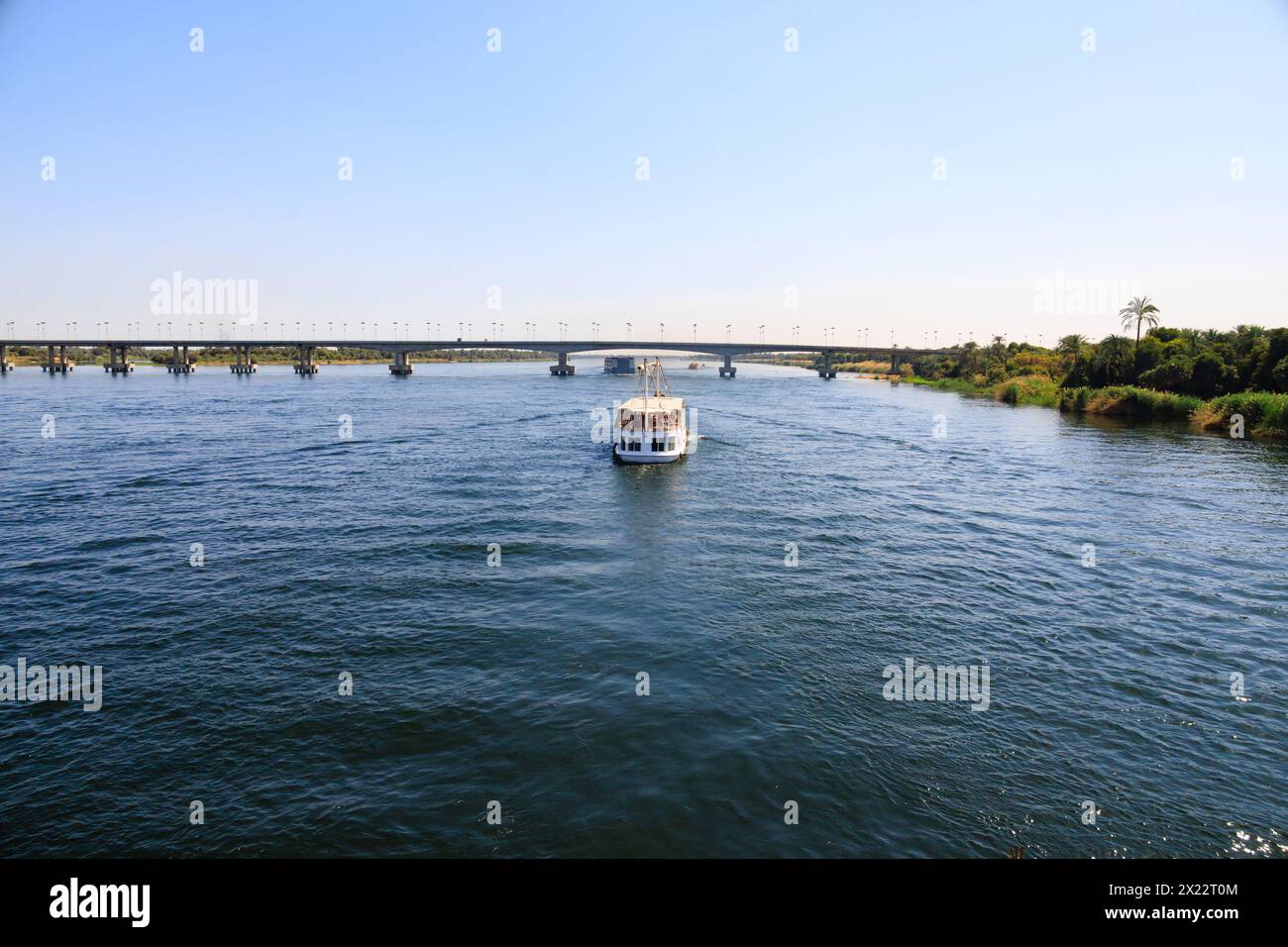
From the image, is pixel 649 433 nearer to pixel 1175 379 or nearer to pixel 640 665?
pixel 640 665

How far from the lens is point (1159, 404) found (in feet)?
301

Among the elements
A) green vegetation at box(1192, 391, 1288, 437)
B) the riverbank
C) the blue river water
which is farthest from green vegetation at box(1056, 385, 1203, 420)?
the blue river water

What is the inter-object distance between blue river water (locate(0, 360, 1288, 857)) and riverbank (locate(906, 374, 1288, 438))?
108 feet

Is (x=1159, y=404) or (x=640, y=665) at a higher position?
(x=1159, y=404)

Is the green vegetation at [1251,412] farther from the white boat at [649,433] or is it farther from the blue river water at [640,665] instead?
the white boat at [649,433]

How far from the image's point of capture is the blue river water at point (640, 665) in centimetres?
1562

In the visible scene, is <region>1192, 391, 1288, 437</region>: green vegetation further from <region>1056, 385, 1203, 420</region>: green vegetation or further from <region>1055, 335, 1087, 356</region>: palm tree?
<region>1055, 335, 1087, 356</region>: palm tree

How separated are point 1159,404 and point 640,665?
10218cm

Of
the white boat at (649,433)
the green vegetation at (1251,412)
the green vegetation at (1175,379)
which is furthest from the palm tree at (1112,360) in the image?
the white boat at (649,433)

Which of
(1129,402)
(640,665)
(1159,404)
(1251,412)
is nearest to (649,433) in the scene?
(640,665)

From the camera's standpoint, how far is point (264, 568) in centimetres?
3253
